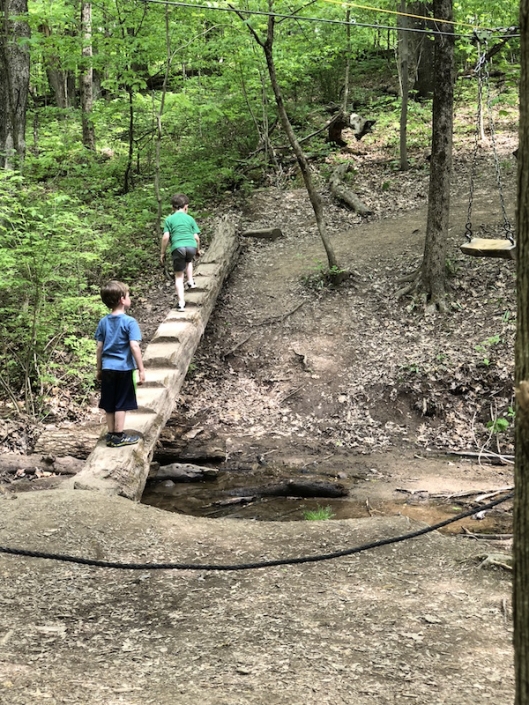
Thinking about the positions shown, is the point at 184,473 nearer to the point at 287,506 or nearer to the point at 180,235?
the point at 287,506

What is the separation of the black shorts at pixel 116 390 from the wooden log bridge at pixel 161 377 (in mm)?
439

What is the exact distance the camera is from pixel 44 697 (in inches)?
108

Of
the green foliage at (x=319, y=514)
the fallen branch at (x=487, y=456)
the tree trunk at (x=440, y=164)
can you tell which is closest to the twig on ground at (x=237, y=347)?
the tree trunk at (x=440, y=164)

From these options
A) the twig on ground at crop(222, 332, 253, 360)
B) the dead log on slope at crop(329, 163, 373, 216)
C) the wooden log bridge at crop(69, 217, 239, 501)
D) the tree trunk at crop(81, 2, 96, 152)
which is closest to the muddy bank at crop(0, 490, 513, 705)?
the wooden log bridge at crop(69, 217, 239, 501)

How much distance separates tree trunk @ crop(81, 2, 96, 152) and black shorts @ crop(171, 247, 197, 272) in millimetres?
5751

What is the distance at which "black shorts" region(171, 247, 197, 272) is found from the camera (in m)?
9.32

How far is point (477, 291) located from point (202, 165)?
9.20 m

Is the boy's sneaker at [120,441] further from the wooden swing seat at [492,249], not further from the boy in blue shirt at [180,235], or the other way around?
the wooden swing seat at [492,249]

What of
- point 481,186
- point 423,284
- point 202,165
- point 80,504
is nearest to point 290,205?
point 202,165

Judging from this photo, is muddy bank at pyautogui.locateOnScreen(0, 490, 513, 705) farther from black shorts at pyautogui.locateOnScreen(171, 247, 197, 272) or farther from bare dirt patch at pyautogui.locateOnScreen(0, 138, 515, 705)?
black shorts at pyautogui.locateOnScreen(171, 247, 197, 272)

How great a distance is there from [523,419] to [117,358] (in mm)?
4859

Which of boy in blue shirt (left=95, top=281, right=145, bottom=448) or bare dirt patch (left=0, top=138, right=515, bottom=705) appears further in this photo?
boy in blue shirt (left=95, top=281, right=145, bottom=448)

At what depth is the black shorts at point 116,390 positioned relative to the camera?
612 cm

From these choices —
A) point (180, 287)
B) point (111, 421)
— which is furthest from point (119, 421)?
point (180, 287)
